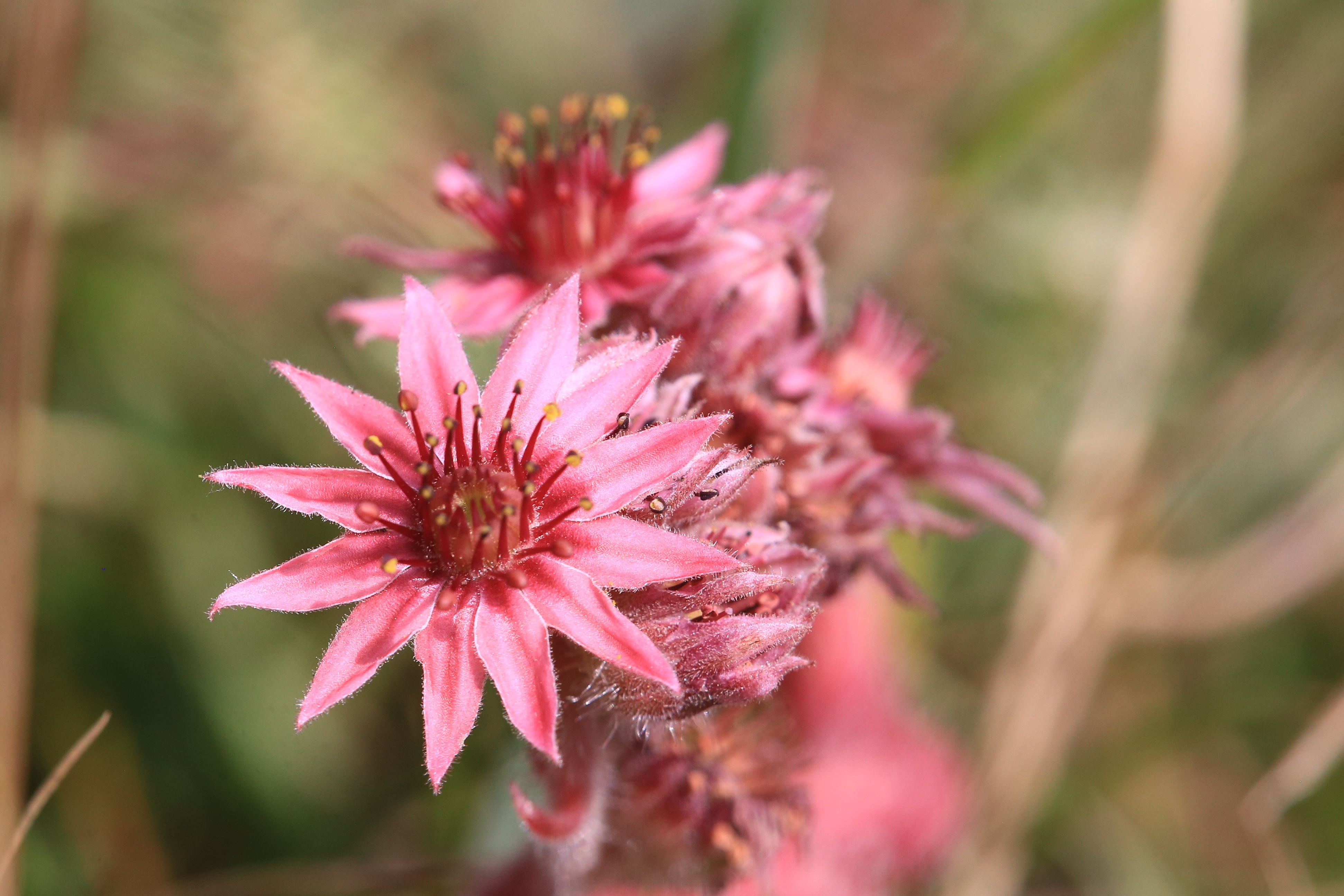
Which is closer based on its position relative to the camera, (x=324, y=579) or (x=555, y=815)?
(x=324, y=579)

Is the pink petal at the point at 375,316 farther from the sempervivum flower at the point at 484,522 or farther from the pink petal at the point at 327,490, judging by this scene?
the pink petal at the point at 327,490

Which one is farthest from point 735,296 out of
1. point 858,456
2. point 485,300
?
point 485,300

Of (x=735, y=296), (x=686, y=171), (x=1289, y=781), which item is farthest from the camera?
(x=1289, y=781)

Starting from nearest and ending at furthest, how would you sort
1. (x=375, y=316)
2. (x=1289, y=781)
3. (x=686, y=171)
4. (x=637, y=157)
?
1. (x=375, y=316)
2. (x=637, y=157)
3. (x=686, y=171)
4. (x=1289, y=781)

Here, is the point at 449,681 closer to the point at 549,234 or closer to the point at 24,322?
the point at 549,234

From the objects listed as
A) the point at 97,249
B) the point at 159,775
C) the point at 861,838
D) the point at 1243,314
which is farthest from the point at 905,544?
the point at 97,249

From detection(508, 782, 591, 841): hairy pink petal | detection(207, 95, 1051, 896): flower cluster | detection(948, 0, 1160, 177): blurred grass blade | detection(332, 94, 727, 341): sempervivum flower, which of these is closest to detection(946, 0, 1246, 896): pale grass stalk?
detection(948, 0, 1160, 177): blurred grass blade

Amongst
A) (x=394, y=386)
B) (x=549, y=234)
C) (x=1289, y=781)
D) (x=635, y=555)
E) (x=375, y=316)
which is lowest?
(x=1289, y=781)
